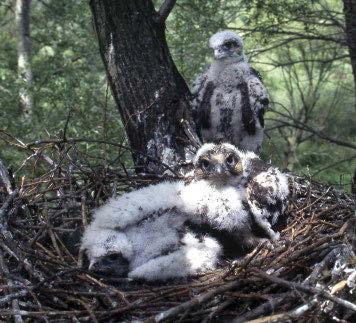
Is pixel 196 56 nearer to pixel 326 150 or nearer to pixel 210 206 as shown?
pixel 210 206

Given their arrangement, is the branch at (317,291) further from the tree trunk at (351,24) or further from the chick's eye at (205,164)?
the tree trunk at (351,24)

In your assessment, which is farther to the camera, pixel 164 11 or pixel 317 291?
pixel 164 11

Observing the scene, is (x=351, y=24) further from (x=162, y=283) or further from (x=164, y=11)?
(x=162, y=283)

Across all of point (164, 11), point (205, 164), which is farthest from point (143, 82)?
point (205, 164)

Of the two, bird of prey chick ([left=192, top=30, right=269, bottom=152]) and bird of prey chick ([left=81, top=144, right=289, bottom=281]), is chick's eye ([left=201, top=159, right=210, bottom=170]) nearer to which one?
bird of prey chick ([left=81, top=144, right=289, bottom=281])

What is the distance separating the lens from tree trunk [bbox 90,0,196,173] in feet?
15.8

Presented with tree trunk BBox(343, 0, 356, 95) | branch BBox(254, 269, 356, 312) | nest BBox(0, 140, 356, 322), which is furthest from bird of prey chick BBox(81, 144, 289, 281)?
tree trunk BBox(343, 0, 356, 95)

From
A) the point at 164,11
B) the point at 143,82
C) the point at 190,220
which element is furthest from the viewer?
the point at 164,11

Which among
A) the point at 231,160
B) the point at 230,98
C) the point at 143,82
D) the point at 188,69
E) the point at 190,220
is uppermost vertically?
the point at 188,69

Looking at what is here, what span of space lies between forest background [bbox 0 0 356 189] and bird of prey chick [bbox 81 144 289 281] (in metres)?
0.86

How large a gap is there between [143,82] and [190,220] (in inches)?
59.8

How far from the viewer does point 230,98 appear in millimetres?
4898

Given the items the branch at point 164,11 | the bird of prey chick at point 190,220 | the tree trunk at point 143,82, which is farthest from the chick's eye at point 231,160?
the branch at point 164,11

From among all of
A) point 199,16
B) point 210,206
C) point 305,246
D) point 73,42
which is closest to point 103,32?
point 210,206
